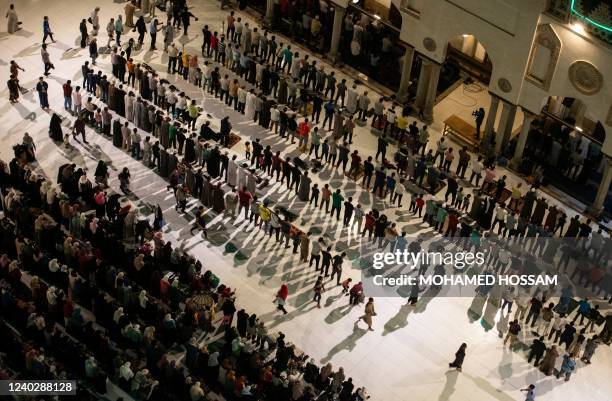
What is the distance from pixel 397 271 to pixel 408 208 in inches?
151

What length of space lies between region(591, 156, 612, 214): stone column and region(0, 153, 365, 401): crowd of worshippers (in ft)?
46.8

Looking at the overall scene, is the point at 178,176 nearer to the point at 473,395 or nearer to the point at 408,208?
the point at 408,208

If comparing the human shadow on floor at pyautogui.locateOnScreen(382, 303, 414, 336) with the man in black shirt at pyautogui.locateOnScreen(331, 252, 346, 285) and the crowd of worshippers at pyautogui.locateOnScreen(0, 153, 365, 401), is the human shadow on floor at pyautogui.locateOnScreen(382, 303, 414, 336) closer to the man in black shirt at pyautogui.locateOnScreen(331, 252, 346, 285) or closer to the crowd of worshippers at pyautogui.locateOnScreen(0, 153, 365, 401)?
the man in black shirt at pyautogui.locateOnScreen(331, 252, 346, 285)

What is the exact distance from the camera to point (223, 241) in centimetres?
4647

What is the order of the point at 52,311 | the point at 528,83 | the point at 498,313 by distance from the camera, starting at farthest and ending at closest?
the point at 528,83 < the point at 498,313 < the point at 52,311

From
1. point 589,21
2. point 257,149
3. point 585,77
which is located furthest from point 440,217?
point 589,21

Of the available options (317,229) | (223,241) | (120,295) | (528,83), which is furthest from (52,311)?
(528,83)

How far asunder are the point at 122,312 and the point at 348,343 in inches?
335

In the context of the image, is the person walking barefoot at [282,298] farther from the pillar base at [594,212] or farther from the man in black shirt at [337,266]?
the pillar base at [594,212]

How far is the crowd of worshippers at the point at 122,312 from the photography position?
39.7 meters

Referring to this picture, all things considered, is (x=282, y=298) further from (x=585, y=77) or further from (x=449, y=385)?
(x=585, y=77)

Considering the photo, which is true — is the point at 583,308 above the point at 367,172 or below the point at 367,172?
below

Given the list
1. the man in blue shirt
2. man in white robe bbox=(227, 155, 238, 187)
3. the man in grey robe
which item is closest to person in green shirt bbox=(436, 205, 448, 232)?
the man in grey robe

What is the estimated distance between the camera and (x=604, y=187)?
158 ft
